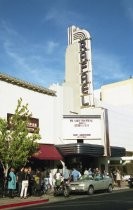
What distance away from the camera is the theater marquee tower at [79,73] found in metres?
40.8

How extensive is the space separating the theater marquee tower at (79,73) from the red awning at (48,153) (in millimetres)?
5318

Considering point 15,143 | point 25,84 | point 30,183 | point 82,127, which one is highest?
point 25,84

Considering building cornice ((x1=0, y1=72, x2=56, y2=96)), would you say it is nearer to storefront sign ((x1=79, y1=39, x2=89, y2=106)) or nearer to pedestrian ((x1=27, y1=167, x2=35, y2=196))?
storefront sign ((x1=79, y1=39, x2=89, y2=106))

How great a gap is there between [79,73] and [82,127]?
5975mm

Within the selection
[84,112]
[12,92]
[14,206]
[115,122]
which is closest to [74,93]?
[84,112]

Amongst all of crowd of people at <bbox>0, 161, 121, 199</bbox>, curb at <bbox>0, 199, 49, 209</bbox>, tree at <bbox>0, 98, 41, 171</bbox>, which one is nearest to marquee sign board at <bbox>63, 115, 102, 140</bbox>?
crowd of people at <bbox>0, 161, 121, 199</bbox>

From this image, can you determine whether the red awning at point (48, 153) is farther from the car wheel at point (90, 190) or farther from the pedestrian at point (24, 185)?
the car wheel at point (90, 190)

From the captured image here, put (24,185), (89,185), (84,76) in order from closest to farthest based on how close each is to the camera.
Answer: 1. (24,185)
2. (89,185)
3. (84,76)

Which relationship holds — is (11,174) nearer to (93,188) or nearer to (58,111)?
(93,188)

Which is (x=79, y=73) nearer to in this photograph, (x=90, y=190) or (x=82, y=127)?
(x=82, y=127)

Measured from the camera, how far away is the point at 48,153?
111ft

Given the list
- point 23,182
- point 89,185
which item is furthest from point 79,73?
point 23,182

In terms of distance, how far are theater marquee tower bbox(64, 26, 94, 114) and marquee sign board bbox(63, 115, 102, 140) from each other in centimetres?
137

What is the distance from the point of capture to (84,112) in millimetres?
41938
